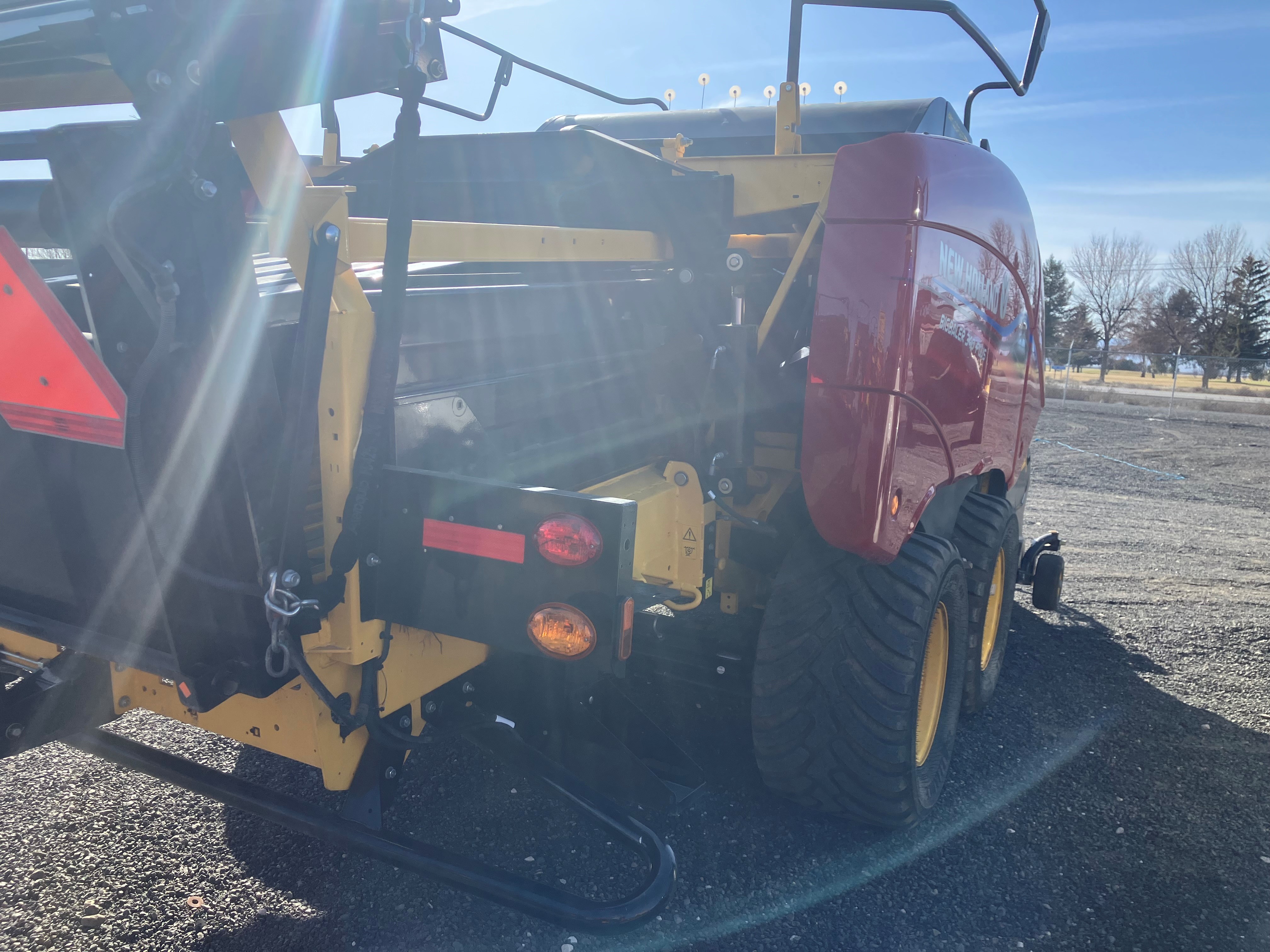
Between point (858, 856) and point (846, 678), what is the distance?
1.95ft

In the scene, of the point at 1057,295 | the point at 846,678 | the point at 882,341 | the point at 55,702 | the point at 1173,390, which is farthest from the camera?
the point at 1057,295

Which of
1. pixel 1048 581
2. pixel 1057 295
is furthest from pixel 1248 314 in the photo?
pixel 1048 581

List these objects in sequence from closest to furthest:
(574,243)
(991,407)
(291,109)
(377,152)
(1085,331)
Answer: (291,109), (574,243), (991,407), (377,152), (1085,331)

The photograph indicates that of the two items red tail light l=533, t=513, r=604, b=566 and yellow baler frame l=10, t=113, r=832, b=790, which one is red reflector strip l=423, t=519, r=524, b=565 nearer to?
red tail light l=533, t=513, r=604, b=566

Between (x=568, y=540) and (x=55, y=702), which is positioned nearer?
(x=568, y=540)

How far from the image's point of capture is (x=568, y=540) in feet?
5.88

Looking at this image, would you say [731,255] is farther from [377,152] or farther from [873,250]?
[377,152]

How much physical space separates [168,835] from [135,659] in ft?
3.15

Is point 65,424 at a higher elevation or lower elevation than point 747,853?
higher

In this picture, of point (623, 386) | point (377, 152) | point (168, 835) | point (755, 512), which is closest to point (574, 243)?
point (623, 386)

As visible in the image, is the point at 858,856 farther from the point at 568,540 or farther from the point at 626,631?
the point at 568,540

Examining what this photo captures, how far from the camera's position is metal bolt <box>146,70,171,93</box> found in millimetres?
1556

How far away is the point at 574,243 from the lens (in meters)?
2.51

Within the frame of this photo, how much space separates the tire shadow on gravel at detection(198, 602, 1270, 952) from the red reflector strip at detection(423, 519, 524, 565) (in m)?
1.03
